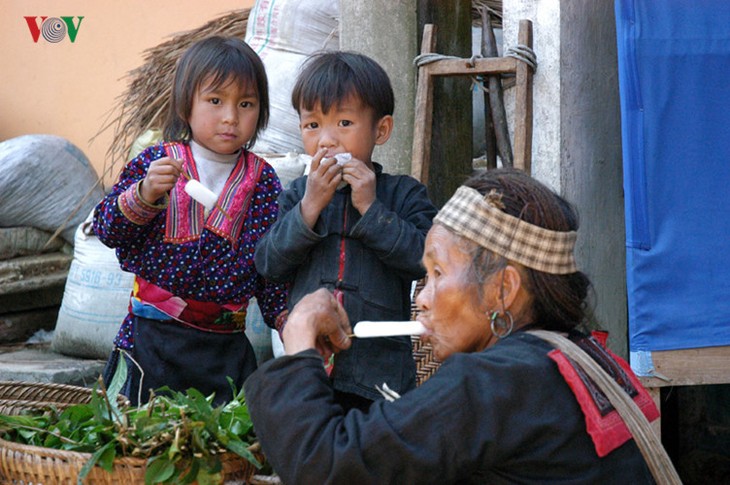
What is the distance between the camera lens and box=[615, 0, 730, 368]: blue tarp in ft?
10.0

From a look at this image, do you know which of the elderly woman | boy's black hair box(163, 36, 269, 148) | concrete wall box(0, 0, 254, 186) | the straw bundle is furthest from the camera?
concrete wall box(0, 0, 254, 186)

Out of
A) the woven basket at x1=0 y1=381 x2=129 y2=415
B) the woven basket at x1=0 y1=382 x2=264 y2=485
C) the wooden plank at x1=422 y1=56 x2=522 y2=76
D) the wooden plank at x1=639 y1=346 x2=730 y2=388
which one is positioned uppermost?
the wooden plank at x1=422 y1=56 x2=522 y2=76

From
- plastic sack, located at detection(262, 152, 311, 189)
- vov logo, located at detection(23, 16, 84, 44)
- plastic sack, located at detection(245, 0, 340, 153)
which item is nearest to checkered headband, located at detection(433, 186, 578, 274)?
plastic sack, located at detection(262, 152, 311, 189)

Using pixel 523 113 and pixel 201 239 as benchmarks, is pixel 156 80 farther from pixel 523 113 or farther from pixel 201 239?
pixel 201 239

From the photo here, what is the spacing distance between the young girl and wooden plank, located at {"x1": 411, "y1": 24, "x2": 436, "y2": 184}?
2.66ft

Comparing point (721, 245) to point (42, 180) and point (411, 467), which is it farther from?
point (42, 180)

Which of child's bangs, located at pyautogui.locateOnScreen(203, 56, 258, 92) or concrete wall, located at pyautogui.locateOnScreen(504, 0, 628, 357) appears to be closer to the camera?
child's bangs, located at pyautogui.locateOnScreen(203, 56, 258, 92)

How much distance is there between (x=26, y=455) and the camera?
6.00 feet

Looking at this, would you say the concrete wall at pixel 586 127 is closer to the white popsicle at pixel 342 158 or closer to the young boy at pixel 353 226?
the young boy at pixel 353 226

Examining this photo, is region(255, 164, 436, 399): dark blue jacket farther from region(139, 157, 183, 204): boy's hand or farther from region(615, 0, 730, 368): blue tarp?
region(615, 0, 730, 368): blue tarp

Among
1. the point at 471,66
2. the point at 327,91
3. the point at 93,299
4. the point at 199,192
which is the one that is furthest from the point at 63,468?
the point at 93,299

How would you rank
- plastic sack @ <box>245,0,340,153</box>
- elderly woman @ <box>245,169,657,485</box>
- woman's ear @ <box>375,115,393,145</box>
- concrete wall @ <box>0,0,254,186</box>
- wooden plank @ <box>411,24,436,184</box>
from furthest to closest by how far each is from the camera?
concrete wall @ <box>0,0,254,186</box> < plastic sack @ <box>245,0,340,153</box> < wooden plank @ <box>411,24,436,184</box> < woman's ear @ <box>375,115,393,145</box> < elderly woman @ <box>245,169,657,485</box>

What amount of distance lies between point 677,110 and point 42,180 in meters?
3.18

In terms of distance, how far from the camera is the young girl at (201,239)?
2.71 meters
